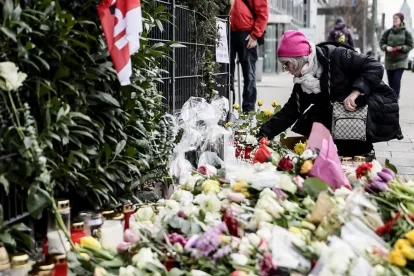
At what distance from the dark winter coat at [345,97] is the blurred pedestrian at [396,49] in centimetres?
747

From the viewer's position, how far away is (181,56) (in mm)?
7309

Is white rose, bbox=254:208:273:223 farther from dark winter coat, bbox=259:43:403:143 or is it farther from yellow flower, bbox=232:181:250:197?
dark winter coat, bbox=259:43:403:143

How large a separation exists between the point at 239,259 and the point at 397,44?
11966 mm

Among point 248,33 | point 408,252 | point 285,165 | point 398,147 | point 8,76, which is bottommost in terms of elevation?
point 398,147

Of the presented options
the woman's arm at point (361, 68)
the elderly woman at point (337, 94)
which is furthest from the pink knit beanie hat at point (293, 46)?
the woman's arm at point (361, 68)

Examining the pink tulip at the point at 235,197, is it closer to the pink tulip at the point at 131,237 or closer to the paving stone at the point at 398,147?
the pink tulip at the point at 131,237

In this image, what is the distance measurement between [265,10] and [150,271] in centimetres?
752

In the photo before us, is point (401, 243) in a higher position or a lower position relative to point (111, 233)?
higher

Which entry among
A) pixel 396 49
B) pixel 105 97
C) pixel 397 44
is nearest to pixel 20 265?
pixel 105 97

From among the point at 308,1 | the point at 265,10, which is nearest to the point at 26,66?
the point at 265,10

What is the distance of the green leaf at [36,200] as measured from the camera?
2.92 metres

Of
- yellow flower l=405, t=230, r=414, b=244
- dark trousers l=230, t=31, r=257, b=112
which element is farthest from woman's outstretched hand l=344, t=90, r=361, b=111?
dark trousers l=230, t=31, r=257, b=112

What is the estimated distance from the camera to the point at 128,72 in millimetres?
3473

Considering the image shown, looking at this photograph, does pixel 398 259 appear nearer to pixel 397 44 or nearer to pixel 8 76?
pixel 8 76
